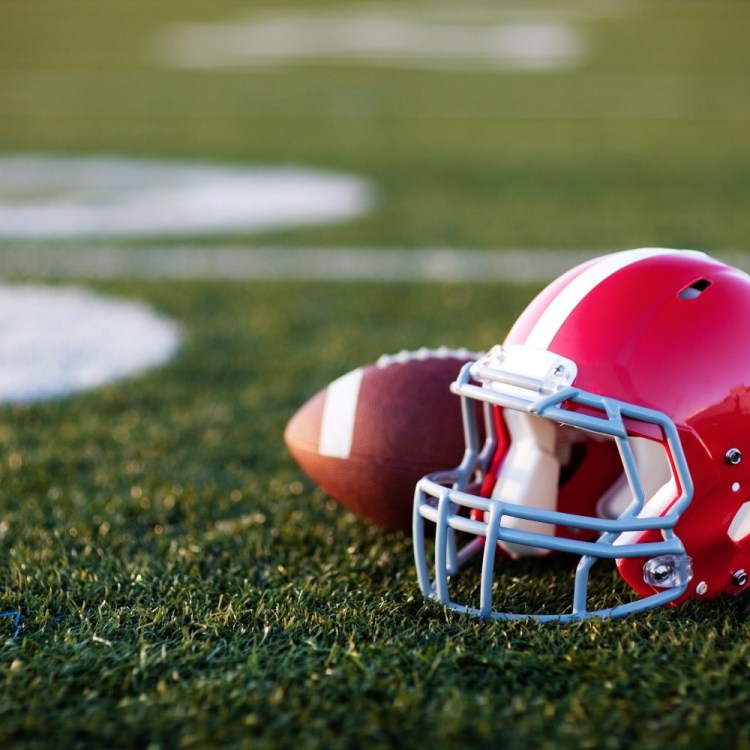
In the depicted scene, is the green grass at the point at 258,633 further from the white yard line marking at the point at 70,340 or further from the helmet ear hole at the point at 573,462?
the white yard line marking at the point at 70,340

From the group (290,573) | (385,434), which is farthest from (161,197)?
(290,573)

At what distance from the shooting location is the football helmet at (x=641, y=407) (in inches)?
72.5

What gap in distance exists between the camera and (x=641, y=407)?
6.02 feet

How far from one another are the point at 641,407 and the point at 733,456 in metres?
0.20

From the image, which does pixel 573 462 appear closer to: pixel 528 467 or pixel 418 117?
pixel 528 467

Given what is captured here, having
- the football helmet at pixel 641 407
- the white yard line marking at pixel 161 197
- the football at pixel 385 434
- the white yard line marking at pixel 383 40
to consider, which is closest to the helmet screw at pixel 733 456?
the football helmet at pixel 641 407

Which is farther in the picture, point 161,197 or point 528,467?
point 161,197

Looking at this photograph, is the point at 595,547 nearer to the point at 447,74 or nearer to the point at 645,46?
the point at 447,74

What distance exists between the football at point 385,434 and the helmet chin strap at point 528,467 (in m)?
0.22

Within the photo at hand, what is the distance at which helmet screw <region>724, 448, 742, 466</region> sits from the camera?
188 cm

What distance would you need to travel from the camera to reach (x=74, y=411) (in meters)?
3.32

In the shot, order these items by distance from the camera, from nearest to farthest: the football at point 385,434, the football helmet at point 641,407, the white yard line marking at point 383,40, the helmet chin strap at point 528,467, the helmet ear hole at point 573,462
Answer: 1. the football helmet at point 641,407
2. the helmet chin strap at point 528,467
3. the helmet ear hole at point 573,462
4. the football at point 385,434
5. the white yard line marking at point 383,40

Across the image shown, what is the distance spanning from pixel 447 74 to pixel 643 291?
16.6 m

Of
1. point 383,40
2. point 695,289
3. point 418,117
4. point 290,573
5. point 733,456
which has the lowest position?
point 290,573
